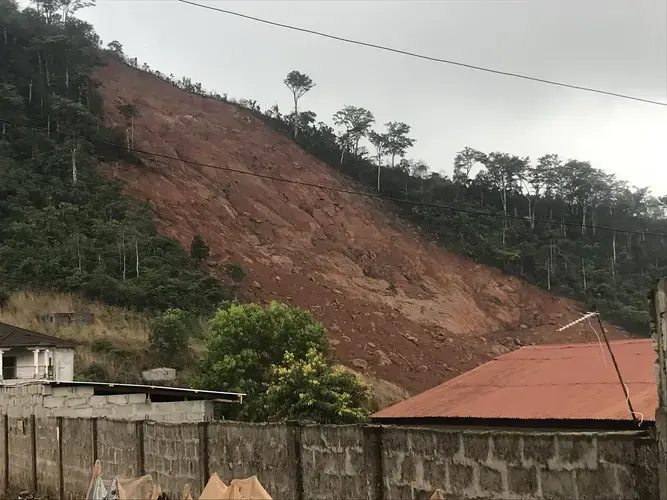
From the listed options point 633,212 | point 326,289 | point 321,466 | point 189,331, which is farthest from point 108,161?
point 633,212

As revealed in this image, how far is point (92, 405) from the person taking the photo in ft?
41.7

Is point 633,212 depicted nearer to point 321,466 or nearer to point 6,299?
point 6,299

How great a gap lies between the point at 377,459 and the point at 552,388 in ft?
18.4

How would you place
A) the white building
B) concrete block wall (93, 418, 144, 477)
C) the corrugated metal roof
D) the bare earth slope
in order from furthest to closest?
the bare earth slope
the white building
the corrugated metal roof
concrete block wall (93, 418, 144, 477)

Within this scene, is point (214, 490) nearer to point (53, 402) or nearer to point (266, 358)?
point (53, 402)

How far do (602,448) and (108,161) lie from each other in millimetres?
44405

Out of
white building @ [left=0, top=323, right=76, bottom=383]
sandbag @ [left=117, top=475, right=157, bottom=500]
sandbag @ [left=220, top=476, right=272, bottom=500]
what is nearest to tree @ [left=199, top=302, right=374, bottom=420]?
white building @ [left=0, top=323, right=76, bottom=383]

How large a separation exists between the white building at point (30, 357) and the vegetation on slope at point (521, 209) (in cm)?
3597

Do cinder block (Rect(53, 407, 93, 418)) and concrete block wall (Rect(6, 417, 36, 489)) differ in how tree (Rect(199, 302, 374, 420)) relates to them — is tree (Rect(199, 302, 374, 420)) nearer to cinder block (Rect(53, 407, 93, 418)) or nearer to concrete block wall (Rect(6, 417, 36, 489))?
cinder block (Rect(53, 407, 93, 418))

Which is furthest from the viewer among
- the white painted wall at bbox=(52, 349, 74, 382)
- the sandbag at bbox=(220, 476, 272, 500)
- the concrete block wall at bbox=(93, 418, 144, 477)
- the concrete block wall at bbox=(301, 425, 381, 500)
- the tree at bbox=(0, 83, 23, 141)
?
the tree at bbox=(0, 83, 23, 141)

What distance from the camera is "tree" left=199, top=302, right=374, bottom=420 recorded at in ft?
66.8

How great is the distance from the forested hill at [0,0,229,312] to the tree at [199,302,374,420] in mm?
10431

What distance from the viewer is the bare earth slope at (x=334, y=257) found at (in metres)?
39.9

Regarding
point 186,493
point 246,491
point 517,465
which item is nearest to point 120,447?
point 186,493
